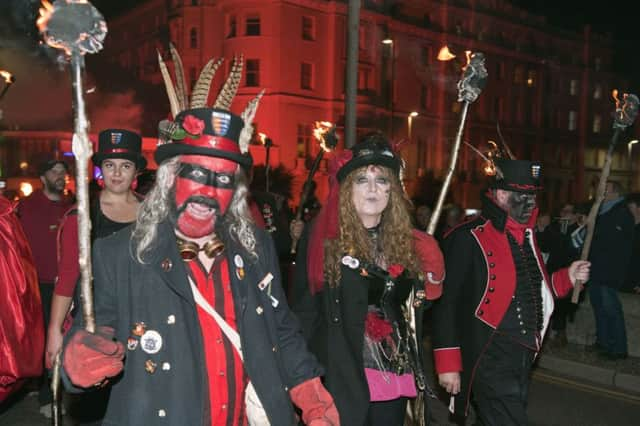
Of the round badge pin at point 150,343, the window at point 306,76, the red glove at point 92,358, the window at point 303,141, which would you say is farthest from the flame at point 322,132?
the window at point 306,76

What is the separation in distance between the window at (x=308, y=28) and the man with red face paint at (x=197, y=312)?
41274 mm

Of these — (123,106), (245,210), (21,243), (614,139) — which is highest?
(123,106)

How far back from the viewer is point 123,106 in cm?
4578

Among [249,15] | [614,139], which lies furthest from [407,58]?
[614,139]

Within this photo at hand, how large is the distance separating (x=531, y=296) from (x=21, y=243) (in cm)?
357

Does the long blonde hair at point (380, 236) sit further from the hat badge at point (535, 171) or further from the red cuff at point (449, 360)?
the hat badge at point (535, 171)

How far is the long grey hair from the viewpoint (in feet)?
9.68

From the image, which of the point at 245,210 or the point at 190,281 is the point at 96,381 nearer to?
the point at 190,281

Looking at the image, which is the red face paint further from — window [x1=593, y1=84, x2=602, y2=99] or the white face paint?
window [x1=593, y1=84, x2=602, y2=99]

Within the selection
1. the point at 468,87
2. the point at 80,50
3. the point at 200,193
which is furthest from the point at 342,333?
the point at 80,50

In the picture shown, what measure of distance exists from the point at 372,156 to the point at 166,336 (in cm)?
198

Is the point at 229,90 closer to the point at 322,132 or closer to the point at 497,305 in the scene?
the point at 497,305

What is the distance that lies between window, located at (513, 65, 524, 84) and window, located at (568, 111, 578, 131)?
9.65 metres

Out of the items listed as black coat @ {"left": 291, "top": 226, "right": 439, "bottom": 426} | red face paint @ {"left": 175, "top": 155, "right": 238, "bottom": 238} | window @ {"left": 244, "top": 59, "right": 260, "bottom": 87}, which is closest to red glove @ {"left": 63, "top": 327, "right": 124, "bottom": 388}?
red face paint @ {"left": 175, "top": 155, "right": 238, "bottom": 238}
